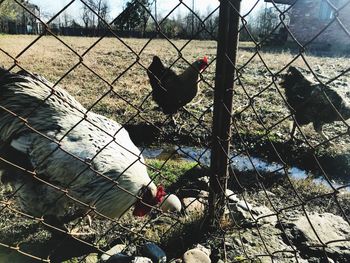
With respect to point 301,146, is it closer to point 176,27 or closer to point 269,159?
point 269,159

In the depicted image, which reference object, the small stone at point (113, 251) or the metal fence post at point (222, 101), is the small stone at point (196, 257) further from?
the small stone at point (113, 251)

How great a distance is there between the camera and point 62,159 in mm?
2602

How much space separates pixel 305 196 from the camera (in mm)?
3654

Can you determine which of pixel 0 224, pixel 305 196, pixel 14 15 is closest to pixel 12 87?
pixel 0 224

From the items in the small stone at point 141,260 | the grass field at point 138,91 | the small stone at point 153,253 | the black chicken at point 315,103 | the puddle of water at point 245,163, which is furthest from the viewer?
the grass field at point 138,91

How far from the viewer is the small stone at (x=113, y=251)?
2280 millimetres

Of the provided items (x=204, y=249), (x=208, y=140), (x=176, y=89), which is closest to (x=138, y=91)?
(x=176, y=89)

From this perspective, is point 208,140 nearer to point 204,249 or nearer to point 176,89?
point 176,89

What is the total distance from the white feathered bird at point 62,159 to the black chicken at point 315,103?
2.68 metres

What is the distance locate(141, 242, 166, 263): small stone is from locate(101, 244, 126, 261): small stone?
8.7 inches

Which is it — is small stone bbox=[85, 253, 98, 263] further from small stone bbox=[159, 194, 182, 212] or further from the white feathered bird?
small stone bbox=[159, 194, 182, 212]

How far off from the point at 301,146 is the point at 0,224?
4.00 m

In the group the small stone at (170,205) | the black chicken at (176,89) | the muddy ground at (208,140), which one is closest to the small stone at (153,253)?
the muddy ground at (208,140)

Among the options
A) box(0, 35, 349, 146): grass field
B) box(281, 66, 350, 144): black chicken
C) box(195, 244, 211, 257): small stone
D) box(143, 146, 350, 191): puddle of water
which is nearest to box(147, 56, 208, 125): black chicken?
box(0, 35, 349, 146): grass field
